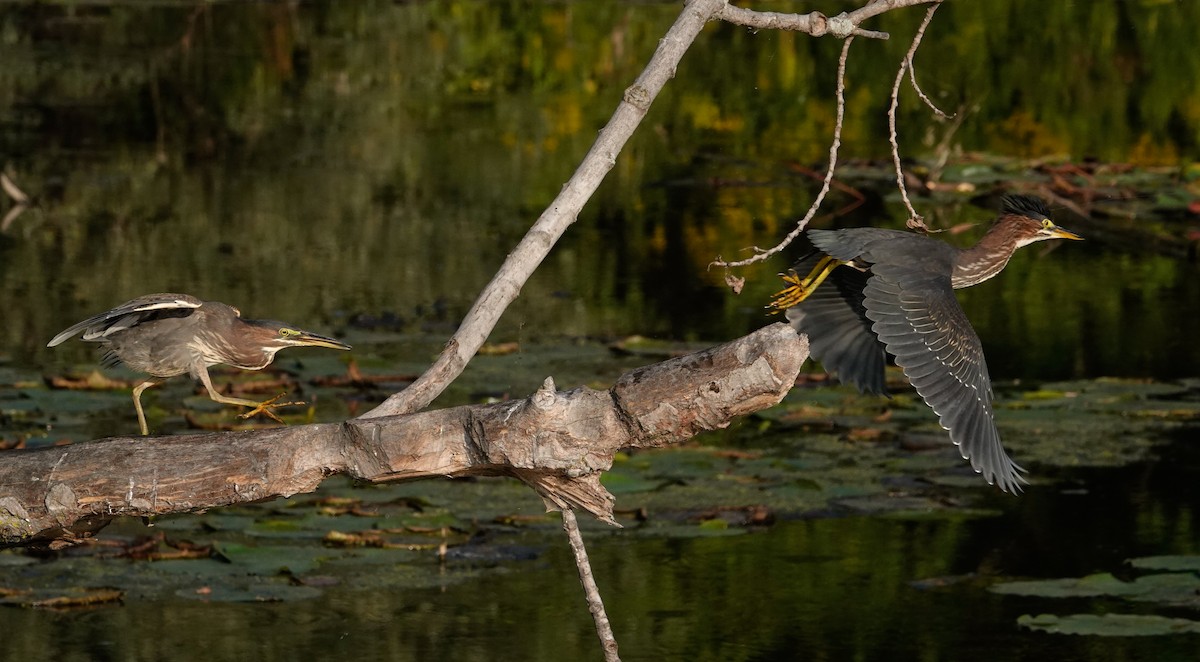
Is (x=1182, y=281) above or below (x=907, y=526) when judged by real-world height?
above

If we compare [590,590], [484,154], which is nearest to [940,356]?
[590,590]

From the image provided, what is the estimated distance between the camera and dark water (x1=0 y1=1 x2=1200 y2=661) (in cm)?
574

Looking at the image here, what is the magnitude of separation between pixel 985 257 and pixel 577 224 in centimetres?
749

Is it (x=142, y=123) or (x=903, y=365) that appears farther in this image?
(x=142, y=123)

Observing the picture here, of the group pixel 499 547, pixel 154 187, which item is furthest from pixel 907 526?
pixel 154 187

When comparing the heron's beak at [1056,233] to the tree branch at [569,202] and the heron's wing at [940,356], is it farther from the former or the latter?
the tree branch at [569,202]

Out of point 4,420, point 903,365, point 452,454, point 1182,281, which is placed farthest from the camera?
point 1182,281

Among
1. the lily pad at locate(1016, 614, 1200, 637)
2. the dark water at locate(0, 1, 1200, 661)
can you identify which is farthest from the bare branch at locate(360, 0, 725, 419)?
the lily pad at locate(1016, 614, 1200, 637)

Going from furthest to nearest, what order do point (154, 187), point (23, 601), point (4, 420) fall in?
point (154, 187)
point (4, 420)
point (23, 601)

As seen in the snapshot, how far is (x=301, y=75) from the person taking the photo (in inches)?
647

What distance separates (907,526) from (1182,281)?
420 cm

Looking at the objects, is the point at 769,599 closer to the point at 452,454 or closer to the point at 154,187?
the point at 452,454

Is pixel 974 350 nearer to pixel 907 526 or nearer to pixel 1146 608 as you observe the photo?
pixel 1146 608

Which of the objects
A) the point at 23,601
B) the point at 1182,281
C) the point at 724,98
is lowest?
the point at 23,601
